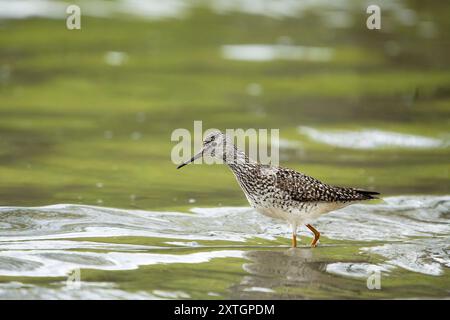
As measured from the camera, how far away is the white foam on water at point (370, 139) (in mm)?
16625

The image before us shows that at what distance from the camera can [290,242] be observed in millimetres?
11328

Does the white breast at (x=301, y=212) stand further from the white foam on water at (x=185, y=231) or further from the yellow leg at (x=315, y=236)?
the white foam on water at (x=185, y=231)

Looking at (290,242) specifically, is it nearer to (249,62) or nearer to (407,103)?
(407,103)

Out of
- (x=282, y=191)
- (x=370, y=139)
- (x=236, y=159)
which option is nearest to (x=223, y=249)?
(x=282, y=191)

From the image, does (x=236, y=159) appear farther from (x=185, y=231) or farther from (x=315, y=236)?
(x=315, y=236)

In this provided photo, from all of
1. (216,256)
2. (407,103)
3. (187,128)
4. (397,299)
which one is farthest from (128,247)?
(407,103)

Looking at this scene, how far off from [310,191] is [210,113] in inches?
301

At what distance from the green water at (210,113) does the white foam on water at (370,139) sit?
0.22m

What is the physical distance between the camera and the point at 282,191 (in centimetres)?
1084

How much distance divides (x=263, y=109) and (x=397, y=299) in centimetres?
1013

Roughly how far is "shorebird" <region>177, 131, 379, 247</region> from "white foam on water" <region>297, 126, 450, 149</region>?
5.62 metres

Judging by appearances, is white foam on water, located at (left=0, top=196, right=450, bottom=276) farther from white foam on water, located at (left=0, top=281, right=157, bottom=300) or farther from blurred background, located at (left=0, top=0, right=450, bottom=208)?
blurred background, located at (left=0, top=0, right=450, bottom=208)

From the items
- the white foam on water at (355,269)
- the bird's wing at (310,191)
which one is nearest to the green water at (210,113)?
the white foam on water at (355,269)

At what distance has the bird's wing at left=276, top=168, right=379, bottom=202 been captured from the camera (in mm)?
10867
